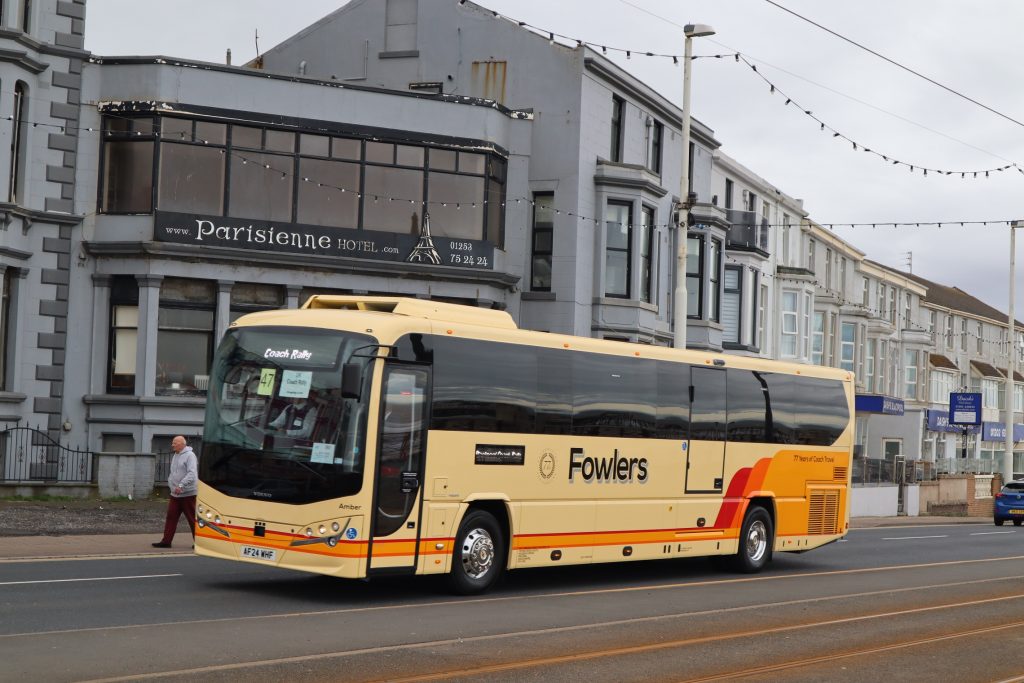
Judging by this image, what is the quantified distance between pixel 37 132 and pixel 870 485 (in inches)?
1254

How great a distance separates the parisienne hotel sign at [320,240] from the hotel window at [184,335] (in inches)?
43.2

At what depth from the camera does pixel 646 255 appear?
121ft

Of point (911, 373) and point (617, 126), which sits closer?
point (617, 126)

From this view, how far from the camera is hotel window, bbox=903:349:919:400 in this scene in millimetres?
73562

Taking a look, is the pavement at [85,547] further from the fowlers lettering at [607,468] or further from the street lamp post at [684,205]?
the street lamp post at [684,205]

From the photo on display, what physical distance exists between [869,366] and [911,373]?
960 cm

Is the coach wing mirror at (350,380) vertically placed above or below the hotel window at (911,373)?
below

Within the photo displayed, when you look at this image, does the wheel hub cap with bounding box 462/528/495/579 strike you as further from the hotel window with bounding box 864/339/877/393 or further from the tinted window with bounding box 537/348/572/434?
the hotel window with bounding box 864/339/877/393

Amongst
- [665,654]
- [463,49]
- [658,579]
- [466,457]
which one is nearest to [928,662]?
[665,654]

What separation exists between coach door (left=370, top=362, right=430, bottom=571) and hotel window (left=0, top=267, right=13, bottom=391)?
15456mm

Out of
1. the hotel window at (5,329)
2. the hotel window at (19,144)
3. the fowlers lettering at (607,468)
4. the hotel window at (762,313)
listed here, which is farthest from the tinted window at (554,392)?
the hotel window at (762,313)

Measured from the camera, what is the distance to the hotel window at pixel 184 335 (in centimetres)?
2859

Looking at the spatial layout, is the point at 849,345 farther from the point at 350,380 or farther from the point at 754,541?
the point at 350,380

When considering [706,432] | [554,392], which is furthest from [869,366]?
[554,392]
